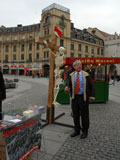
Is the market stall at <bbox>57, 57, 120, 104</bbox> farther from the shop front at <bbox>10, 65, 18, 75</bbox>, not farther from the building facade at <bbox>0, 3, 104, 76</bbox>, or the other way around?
the shop front at <bbox>10, 65, 18, 75</bbox>

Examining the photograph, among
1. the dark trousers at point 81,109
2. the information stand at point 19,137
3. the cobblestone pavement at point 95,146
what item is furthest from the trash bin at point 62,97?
the information stand at point 19,137

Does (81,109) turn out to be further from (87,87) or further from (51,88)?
(51,88)

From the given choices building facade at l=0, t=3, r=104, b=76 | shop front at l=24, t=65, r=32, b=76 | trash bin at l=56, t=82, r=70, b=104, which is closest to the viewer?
trash bin at l=56, t=82, r=70, b=104

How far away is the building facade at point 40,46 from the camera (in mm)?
37250

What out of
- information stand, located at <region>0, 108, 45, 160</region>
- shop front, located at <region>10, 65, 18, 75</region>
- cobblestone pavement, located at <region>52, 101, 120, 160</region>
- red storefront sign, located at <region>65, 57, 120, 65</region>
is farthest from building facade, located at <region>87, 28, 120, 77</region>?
information stand, located at <region>0, 108, 45, 160</region>

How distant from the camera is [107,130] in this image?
4.05 metres

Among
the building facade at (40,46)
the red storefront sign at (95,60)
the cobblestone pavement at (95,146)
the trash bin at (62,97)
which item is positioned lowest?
the cobblestone pavement at (95,146)

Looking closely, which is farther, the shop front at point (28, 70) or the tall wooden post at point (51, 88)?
the shop front at point (28, 70)

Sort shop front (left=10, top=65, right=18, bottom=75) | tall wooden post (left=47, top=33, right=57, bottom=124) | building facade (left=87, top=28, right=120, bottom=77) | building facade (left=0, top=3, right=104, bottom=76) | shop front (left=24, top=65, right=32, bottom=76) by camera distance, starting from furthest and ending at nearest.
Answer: shop front (left=10, top=65, right=18, bottom=75)
building facade (left=87, top=28, right=120, bottom=77)
shop front (left=24, top=65, right=32, bottom=76)
building facade (left=0, top=3, right=104, bottom=76)
tall wooden post (left=47, top=33, right=57, bottom=124)

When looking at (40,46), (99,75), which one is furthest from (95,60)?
(40,46)

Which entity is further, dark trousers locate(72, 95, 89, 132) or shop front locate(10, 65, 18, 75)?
shop front locate(10, 65, 18, 75)

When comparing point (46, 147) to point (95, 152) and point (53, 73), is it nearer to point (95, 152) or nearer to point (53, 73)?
point (95, 152)

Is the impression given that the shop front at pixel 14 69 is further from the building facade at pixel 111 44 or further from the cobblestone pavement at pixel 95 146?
the cobblestone pavement at pixel 95 146

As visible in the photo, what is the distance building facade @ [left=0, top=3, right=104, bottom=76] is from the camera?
122ft
